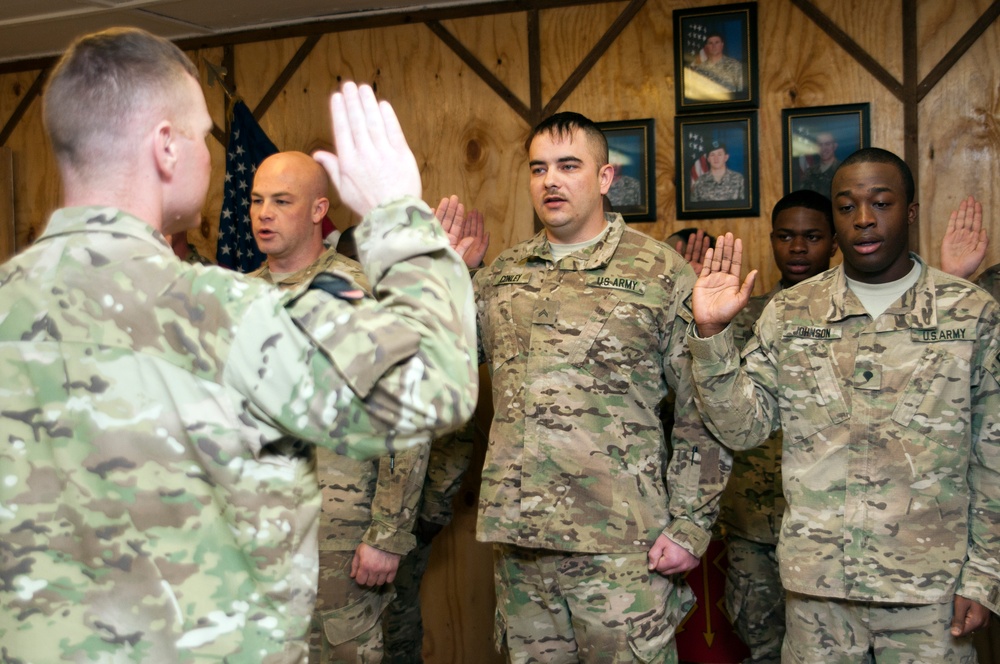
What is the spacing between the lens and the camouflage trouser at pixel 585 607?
9.04ft

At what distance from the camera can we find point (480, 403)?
4320 mm

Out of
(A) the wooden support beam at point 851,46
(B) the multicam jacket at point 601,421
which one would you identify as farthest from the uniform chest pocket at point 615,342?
(A) the wooden support beam at point 851,46

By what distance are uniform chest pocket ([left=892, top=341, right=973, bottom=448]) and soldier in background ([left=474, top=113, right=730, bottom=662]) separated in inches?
24.2

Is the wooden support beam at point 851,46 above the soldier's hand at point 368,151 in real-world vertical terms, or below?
above

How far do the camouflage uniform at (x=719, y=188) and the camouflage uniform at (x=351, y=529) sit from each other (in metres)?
1.81

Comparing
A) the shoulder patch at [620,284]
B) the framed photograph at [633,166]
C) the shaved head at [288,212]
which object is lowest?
the shoulder patch at [620,284]

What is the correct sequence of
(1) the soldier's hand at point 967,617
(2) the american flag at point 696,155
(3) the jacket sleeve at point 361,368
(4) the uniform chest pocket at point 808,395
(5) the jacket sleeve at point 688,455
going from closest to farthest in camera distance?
(3) the jacket sleeve at point 361,368 < (1) the soldier's hand at point 967,617 < (4) the uniform chest pocket at point 808,395 < (5) the jacket sleeve at point 688,455 < (2) the american flag at point 696,155

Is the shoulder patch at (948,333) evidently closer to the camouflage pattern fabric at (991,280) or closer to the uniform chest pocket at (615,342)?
the uniform chest pocket at (615,342)

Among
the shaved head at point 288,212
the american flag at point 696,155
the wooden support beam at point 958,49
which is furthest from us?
the american flag at point 696,155

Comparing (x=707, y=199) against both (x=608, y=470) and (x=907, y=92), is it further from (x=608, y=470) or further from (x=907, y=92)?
(x=608, y=470)

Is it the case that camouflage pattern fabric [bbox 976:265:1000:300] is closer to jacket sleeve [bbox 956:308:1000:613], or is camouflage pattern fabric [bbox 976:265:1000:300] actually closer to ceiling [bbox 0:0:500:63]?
jacket sleeve [bbox 956:308:1000:613]

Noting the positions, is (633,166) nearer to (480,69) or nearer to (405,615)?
(480,69)

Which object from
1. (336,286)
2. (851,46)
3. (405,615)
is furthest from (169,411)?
(851,46)

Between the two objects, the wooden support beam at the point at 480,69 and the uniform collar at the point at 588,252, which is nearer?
the uniform collar at the point at 588,252
